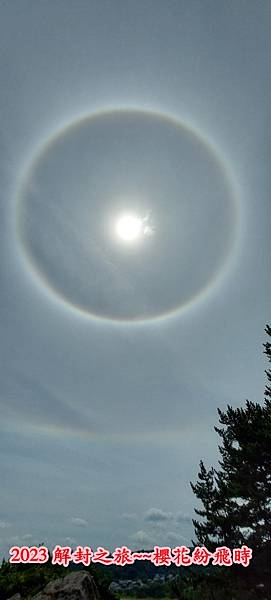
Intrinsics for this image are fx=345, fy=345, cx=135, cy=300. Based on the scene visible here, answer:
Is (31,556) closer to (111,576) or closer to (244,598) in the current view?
(111,576)

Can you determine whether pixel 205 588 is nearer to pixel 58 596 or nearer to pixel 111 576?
pixel 111 576

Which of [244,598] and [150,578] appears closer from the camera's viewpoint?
[244,598]

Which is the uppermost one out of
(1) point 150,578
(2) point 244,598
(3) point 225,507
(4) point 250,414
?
(4) point 250,414

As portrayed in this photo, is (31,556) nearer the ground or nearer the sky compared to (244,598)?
nearer the sky

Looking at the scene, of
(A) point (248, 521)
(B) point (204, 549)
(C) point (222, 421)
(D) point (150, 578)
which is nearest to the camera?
(A) point (248, 521)

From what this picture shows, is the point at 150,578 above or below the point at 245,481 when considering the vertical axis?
below

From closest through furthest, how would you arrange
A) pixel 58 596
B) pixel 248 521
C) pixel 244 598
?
pixel 58 596 → pixel 244 598 → pixel 248 521

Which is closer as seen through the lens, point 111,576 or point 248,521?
point 111,576

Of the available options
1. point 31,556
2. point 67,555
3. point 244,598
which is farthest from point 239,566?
point 31,556

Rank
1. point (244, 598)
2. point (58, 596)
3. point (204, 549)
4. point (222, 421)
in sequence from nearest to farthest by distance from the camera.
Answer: point (58, 596) < point (244, 598) < point (204, 549) < point (222, 421)

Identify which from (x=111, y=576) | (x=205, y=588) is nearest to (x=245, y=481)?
(x=205, y=588)
